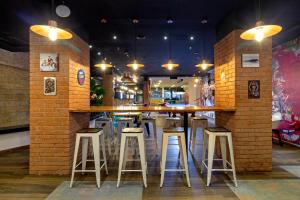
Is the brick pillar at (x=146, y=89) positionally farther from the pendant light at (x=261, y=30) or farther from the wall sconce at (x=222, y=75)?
the pendant light at (x=261, y=30)

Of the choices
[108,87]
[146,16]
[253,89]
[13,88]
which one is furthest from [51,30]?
[108,87]

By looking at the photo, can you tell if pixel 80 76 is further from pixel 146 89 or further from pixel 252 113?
pixel 146 89

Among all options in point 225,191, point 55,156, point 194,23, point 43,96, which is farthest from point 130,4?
point 225,191

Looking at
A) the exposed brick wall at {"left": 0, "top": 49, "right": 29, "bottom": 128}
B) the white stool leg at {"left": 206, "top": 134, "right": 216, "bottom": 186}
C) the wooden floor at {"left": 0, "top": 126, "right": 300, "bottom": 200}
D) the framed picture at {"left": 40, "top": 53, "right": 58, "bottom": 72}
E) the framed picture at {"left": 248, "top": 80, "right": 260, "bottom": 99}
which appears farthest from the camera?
the exposed brick wall at {"left": 0, "top": 49, "right": 29, "bottom": 128}

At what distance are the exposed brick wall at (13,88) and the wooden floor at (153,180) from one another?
1054 mm

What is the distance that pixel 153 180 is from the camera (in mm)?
3100

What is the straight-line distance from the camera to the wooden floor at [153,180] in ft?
8.78

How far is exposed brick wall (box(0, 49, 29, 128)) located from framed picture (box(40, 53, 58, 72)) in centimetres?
215

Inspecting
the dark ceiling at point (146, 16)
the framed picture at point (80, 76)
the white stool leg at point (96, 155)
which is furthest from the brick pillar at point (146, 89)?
the white stool leg at point (96, 155)

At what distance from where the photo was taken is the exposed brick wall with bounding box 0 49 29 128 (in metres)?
4.71

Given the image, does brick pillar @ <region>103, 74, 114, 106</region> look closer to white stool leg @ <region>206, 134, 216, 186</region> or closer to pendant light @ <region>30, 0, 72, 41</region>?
pendant light @ <region>30, 0, 72, 41</region>

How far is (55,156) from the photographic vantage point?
10.9ft

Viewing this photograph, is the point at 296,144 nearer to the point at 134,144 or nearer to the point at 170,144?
the point at 170,144

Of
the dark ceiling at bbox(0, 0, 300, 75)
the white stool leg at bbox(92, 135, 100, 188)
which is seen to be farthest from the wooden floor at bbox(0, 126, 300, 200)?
the dark ceiling at bbox(0, 0, 300, 75)
